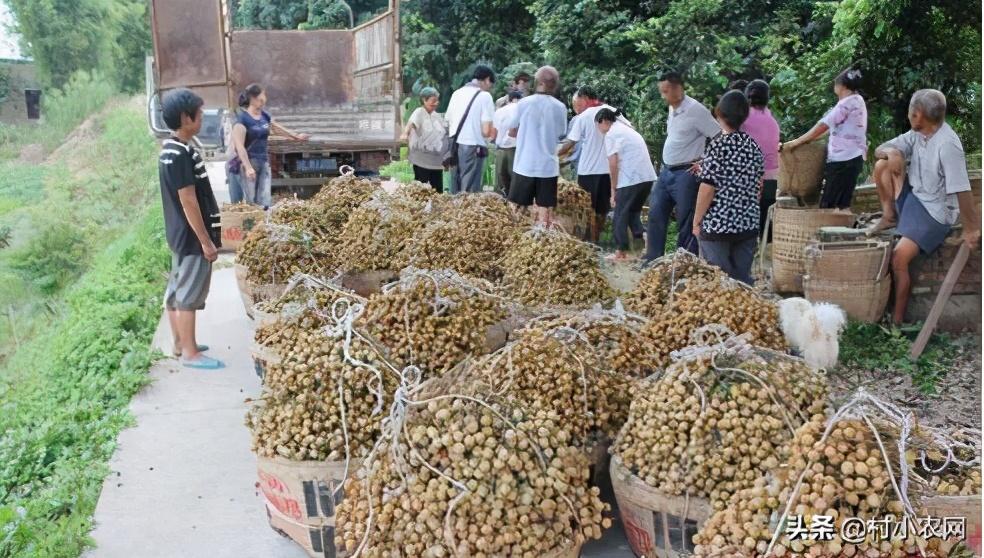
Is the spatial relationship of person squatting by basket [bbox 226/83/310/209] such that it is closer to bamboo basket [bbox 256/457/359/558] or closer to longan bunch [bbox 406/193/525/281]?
longan bunch [bbox 406/193/525/281]

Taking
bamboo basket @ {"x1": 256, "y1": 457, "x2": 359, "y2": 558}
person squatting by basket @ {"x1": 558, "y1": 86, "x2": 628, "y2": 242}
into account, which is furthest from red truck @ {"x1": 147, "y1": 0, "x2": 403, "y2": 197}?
bamboo basket @ {"x1": 256, "y1": 457, "x2": 359, "y2": 558}

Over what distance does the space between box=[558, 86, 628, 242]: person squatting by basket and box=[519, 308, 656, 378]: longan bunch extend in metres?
4.77

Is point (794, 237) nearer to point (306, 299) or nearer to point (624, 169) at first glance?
point (624, 169)

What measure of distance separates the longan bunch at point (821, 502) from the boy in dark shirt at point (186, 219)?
12.6 feet

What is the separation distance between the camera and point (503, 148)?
934 centimetres

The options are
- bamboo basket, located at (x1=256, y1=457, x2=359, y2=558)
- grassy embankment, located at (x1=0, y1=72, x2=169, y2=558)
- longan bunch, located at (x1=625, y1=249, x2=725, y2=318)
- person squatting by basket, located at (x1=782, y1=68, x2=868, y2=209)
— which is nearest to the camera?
bamboo basket, located at (x1=256, y1=457, x2=359, y2=558)

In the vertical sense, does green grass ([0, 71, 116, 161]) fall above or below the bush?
above

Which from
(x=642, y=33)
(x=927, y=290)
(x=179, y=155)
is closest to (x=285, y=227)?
(x=179, y=155)

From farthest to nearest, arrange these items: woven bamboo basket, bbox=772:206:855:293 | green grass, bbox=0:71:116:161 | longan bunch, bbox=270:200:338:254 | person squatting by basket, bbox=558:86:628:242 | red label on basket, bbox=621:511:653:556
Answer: green grass, bbox=0:71:116:161, person squatting by basket, bbox=558:86:628:242, woven bamboo basket, bbox=772:206:855:293, longan bunch, bbox=270:200:338:254, red label on basket, bbox=621:511:653:556

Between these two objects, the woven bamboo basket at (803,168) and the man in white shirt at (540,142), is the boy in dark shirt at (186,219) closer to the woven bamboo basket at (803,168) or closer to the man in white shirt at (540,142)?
the man in white shirt at (540,142)

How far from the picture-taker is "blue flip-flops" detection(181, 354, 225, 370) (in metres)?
5.64

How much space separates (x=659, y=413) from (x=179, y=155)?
3.45 m

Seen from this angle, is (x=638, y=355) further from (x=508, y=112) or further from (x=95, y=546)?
(x=508, y=112)

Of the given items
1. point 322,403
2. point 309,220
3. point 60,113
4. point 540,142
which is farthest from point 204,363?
point 60,113
